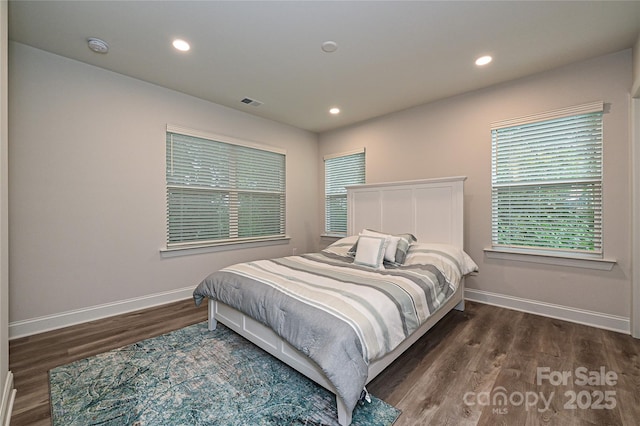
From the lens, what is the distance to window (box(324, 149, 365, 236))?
15.6 feet

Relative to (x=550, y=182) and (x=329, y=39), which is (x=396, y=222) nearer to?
(x=550, y=182)

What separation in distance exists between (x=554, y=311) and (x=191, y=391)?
3.66 meters

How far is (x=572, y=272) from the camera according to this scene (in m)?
2.84

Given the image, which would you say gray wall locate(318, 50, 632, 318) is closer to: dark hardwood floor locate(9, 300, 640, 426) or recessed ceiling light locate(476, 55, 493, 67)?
dark hardwood floor locate(9, 300, 640, 426)

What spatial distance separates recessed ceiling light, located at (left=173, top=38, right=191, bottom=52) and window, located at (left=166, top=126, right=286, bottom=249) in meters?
1.14

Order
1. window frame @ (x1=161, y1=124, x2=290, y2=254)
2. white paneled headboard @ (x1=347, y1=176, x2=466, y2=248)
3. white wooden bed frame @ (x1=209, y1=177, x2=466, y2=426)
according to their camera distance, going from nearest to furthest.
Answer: white wooden bed frame @ (x1=209, y1=177, x2=466, y2=426)
white paneled headboard @ (x1=347, y1=176, x2=466, y2=248)
window frame @ (x1=161, y1=124, x2=290, y2=254)

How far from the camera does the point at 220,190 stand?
3.91 metres

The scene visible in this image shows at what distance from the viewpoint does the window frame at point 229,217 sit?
342cm

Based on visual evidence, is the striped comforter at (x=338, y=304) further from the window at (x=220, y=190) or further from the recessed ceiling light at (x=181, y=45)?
the recessed ceiling light at (x=181, y=45)

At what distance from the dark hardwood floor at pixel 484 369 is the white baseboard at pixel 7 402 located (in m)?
0.03

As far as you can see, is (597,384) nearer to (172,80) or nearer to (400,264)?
(400,264)

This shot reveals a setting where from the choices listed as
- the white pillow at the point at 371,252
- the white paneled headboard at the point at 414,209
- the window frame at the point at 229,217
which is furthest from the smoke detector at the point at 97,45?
the white paneled headboard at the point at 414,209

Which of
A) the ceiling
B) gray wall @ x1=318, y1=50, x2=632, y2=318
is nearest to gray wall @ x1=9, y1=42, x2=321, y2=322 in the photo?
the ceiling

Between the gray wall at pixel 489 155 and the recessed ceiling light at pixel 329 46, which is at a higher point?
the recessed ceiling light at pixel 329 46
